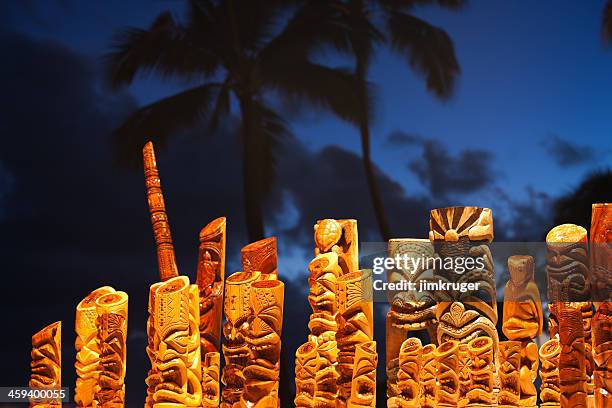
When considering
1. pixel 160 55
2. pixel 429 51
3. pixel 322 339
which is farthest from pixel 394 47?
pixel 322 339

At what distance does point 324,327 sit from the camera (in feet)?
22.1

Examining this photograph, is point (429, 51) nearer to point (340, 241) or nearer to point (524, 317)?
point (340, 241)

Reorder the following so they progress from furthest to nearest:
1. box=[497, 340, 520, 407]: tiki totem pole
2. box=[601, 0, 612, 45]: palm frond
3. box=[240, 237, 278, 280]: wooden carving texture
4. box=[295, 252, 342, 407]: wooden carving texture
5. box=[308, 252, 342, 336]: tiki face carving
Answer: box=[601, 0, 612, 45]: palm frond
box=[240, 237, 278, 280]: wooden carving texture
box=[308, 252, 342, 336]: tiki face carving
box=[295, 252, 342, 407]: wooden carving texture
box=[497, 340, 520, 407]: tiki totem pole

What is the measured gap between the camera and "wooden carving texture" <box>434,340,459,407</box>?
6.02 meters

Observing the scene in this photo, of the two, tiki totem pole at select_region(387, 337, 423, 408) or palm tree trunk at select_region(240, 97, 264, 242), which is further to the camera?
palm tree trunk at select_region(240, 97, 264, 242)

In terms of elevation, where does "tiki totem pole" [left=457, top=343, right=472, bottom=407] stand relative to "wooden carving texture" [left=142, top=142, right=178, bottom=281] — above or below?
below

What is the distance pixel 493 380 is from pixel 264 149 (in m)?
6.00

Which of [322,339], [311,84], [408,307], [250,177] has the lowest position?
[322,339]

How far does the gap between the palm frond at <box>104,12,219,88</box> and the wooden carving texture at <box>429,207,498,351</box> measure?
5986mm

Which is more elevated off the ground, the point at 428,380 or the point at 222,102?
the point at 222,102

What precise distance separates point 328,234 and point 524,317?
1884 mm

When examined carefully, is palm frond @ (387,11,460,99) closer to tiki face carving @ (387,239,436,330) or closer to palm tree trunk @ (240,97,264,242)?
palm tree trunk @ (240,97,264,242)

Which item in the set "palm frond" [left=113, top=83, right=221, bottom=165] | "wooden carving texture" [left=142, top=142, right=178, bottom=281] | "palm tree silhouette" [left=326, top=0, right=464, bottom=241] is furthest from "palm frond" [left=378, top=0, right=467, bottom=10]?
"wooden carving texture" [left=142, top=142, right=178, bottom=281]

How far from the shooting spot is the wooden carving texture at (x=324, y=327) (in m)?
6.51
